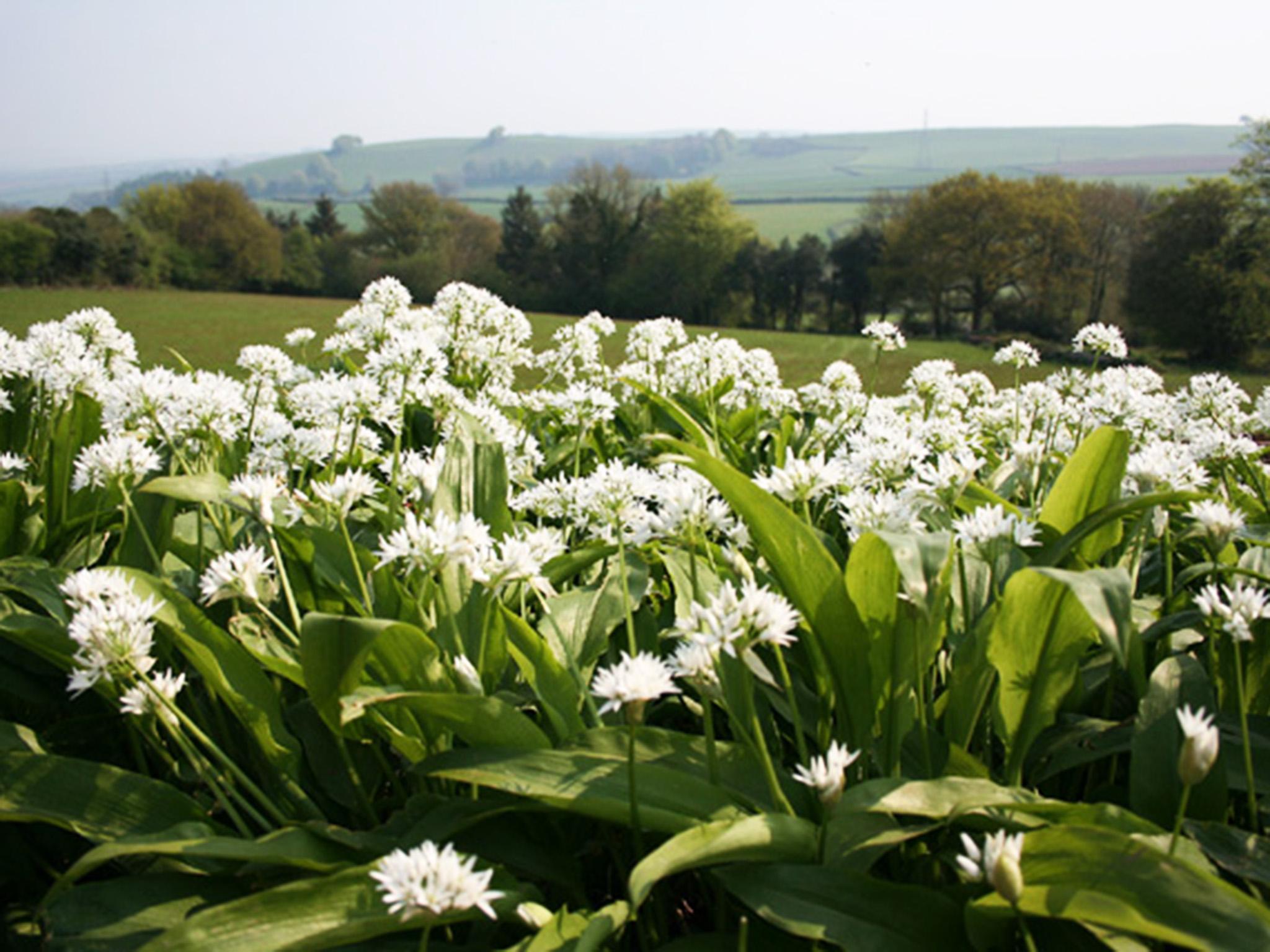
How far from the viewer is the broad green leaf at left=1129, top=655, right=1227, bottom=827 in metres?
1.57

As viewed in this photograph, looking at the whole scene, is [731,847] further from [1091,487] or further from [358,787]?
[1091,487]

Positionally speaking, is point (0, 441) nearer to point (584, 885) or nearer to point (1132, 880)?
point (584, 885)

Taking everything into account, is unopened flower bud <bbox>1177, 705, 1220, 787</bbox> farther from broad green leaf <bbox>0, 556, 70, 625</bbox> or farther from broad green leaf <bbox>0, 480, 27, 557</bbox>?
broad green leaf <bbox>0, 480, 27, 557</bbox>

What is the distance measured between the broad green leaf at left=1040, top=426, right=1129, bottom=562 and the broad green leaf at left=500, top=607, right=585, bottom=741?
107 centimetres

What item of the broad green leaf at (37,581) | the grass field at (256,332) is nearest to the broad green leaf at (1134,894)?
the broad green leaf at (37,581)

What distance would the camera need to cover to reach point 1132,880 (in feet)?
3.92

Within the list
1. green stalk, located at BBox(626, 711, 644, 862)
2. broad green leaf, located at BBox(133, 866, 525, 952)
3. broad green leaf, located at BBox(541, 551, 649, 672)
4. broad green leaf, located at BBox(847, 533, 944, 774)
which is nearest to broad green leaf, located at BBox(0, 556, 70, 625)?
broad green leaf, located at BBox(133, 866, 525, 952)

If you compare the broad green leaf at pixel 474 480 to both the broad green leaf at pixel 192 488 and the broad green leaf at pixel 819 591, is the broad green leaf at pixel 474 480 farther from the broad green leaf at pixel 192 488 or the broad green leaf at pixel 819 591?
the broad green leaf at pixel 819 591

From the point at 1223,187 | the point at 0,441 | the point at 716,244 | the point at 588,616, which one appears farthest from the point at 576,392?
the point at 716,244

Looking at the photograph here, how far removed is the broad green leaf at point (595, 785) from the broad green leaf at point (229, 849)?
0.21 meters

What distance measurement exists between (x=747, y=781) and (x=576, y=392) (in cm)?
156

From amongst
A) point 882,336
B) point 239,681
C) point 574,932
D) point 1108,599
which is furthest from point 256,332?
point 1108,599

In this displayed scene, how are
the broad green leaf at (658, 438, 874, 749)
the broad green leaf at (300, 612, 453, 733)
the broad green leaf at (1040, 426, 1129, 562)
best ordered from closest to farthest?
the broad green leaf at (300, 612, 453, 733) → the broad green leaf at (658, 438, 874, 749) → the broad green leaf at (1040, 426, 1129, 562)

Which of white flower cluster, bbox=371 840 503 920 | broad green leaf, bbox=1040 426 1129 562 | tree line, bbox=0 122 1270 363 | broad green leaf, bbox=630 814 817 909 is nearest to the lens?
white flower cluster, bbox=371 840 503 920
